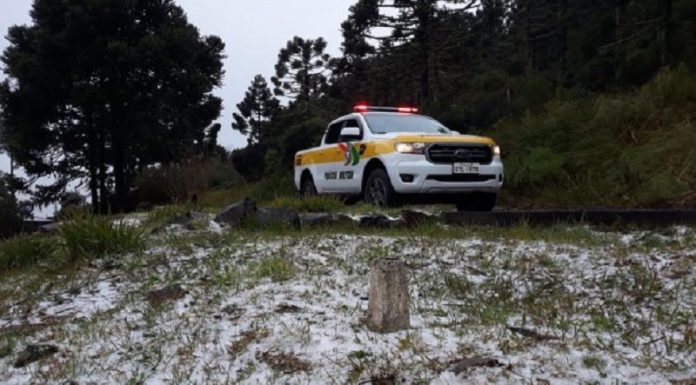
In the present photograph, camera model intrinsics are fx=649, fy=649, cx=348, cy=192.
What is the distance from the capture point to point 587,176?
10375 millimetres

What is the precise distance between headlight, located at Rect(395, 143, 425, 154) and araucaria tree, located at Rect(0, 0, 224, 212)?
1642 centimetres

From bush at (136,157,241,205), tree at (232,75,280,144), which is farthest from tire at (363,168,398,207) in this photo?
tree at (232,75,280,144)

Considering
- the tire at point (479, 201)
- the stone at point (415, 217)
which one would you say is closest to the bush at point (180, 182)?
the tire at point (479, 201)

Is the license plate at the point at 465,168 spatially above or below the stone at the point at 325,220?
above

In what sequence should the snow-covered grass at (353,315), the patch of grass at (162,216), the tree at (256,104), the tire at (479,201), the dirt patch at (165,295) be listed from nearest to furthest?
the snow-covered grass at (353,315) → the dirt patch at (165,295) → the patch of grass at (162,216) → the tire at (479,201) → the tree at (256,104)

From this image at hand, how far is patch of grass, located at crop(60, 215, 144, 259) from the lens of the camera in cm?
574

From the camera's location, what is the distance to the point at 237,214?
7922 mm

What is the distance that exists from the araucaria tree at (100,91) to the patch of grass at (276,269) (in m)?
19.5

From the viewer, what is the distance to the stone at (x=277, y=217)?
7568 millimetres

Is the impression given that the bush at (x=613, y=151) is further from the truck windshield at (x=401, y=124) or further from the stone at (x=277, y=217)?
the stone at (x=277, y=217)

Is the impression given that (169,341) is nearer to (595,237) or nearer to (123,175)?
(595,237)

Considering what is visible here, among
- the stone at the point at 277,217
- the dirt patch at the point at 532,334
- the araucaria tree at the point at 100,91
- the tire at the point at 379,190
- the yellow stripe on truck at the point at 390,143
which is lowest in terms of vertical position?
the dirt patch at the point at 532,334

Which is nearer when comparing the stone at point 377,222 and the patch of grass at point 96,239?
the patch of grass at point 96,239

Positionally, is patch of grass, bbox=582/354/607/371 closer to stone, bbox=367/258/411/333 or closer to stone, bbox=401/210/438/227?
stone, bbox=367/258/411/333
